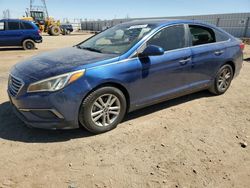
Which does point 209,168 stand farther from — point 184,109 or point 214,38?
point 214,38

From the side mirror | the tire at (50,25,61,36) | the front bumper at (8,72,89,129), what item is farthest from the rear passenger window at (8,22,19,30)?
the tire at (50,25,61,36)

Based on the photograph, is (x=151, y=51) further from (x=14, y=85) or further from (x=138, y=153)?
(x=14, y=85)

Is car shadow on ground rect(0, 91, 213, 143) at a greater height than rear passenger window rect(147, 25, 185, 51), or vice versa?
rear passenger window rect(147, 25, 185, 51)

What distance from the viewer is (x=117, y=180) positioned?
2758 millimetres

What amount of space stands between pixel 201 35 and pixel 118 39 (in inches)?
66.4

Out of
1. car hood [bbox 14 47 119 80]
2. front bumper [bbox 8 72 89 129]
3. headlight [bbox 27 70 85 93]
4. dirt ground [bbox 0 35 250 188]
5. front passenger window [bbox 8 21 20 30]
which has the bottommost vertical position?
dirt ground [bbox 0 35 250 188]

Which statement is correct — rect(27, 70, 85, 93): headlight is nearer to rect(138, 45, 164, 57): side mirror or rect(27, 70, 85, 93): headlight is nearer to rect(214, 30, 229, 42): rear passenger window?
rect(138, 45, 164, 57): side mirror

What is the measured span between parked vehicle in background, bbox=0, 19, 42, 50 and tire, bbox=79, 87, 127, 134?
1138 cm

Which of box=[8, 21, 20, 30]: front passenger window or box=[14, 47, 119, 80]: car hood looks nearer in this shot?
box=[14, 47, 119, 80]: car hood

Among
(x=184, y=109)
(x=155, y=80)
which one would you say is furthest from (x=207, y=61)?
(x=155, y=80)

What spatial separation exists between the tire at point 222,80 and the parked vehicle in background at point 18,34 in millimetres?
11184

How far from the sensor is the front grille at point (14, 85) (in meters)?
3.45

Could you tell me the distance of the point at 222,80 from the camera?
215 inches

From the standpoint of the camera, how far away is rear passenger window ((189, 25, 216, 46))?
4.72 metres
